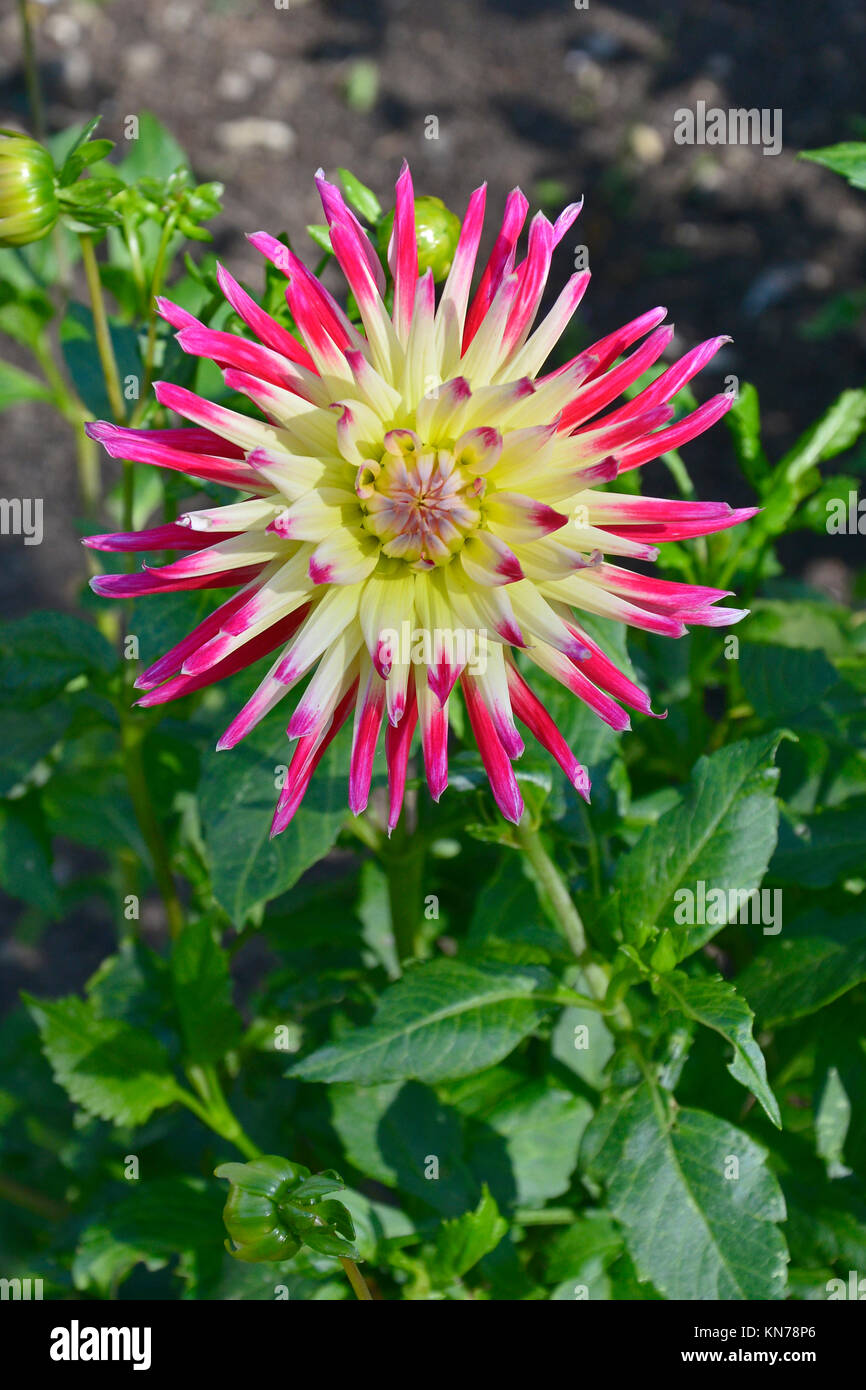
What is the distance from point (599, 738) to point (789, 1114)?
0.63 metres

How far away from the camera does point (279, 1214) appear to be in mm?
1273

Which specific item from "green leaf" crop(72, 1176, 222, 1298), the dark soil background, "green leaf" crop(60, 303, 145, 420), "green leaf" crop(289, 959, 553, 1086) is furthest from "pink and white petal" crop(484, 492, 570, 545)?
the dark soil background

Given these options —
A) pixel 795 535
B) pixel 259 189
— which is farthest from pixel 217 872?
pixel 259 189

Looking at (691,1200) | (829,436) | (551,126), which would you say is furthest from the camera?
(551,126)

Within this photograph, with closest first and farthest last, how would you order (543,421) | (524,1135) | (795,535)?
1. (543,421)
2. (524,1135)
3. (795,535)

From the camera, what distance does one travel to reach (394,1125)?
1.75m

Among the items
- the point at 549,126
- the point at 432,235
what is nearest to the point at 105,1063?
the point at 432,235

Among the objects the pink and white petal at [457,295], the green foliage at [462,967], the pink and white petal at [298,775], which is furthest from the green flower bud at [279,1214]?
the pink and white petal at [457,295]

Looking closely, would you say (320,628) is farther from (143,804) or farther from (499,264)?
(143,804)

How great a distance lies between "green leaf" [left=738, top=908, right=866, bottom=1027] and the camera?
1.47 m

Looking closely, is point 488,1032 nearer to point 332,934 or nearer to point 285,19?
point 332,934

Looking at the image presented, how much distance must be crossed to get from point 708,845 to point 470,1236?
0.55m

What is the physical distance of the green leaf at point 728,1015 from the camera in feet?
4.15

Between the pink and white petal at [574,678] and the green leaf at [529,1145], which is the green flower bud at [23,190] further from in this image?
the green leaf at [529,1145]
